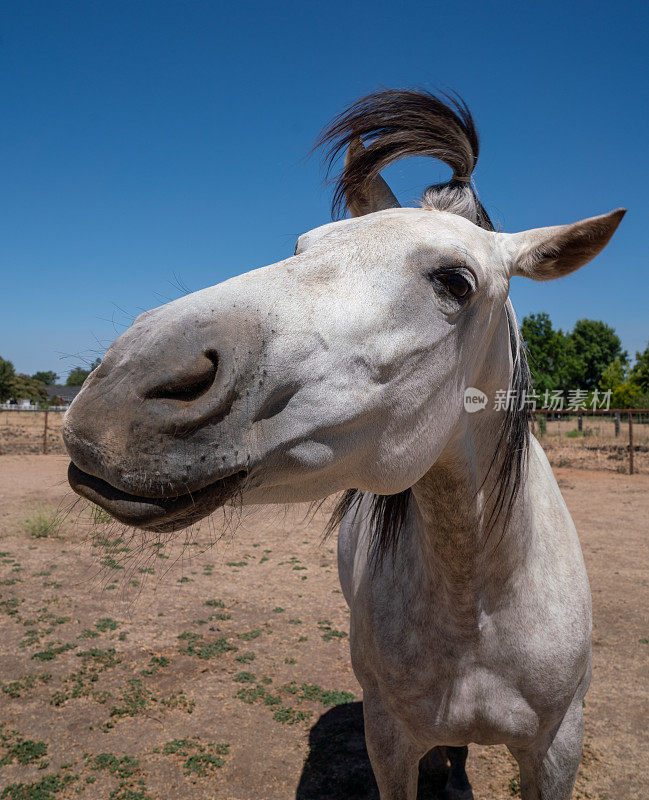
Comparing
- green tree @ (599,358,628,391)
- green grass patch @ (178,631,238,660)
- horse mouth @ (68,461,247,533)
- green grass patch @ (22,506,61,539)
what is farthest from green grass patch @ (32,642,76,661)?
green tree @ (599,358,628,391)

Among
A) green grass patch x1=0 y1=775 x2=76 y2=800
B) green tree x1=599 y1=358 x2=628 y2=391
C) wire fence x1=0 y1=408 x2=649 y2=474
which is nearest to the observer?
green grass patch x1=0 y1=775 x2=76 y2=800

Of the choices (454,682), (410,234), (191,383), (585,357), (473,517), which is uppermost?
(585,357)

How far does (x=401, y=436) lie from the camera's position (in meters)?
1.33

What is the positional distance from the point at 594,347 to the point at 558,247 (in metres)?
55.6

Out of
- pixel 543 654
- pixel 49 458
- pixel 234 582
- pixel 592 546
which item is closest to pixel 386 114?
pixel 543 654

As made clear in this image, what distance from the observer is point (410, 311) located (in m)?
1.33

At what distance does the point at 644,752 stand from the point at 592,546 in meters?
5.03

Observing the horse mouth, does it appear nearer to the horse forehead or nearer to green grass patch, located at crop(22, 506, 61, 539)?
the horse forehead

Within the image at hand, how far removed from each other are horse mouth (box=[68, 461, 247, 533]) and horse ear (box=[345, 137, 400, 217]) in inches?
64.0

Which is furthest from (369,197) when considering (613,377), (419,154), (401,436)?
(613,377)

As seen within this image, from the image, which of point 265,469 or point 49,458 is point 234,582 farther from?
point 49,458

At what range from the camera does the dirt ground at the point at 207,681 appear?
3.12m

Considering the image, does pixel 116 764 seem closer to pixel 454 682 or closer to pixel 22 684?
pixel 22 684

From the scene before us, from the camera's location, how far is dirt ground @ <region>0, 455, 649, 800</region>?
10.2ft
